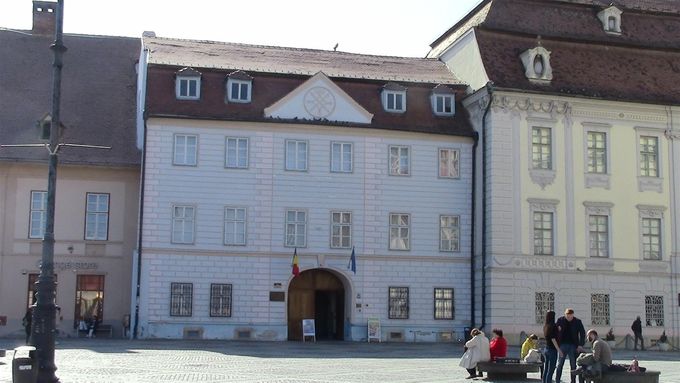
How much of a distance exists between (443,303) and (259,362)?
16.0 metres

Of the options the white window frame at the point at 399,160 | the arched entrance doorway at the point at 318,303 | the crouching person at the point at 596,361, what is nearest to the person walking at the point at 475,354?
the crouching person at the point at 596,361

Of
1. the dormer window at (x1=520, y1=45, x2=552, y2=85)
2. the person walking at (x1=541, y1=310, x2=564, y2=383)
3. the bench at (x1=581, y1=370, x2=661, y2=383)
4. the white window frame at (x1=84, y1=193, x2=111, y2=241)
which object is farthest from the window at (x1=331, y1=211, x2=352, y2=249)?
the bench at (x1=581, y1=370, x2=661, y2=383)

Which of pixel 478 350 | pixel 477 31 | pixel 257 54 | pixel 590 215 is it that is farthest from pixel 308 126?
pixel 478 350

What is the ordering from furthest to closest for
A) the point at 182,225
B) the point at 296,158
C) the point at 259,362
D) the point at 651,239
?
1. the point at 651,239
2. the point at 296,158
3. the point at 182,225
4. the point at 259,362

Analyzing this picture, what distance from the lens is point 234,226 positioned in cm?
3969

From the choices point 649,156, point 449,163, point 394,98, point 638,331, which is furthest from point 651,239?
point 394,98

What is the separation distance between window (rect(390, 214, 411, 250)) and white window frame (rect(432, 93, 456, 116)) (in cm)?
500

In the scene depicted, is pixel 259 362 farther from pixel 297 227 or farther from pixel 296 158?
pixel 296 158

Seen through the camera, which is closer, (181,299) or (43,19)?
(181,299)

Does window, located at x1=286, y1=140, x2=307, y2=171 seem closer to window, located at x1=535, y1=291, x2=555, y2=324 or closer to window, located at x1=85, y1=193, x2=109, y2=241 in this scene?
window, located at x1=85, y1=193, x2=109, y2=241

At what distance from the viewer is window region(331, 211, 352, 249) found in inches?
1596

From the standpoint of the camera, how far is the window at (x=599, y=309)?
4119cm

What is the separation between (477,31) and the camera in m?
42.3

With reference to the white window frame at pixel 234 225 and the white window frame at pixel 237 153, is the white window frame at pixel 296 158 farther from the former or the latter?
the white window frame at pixel 234 225
